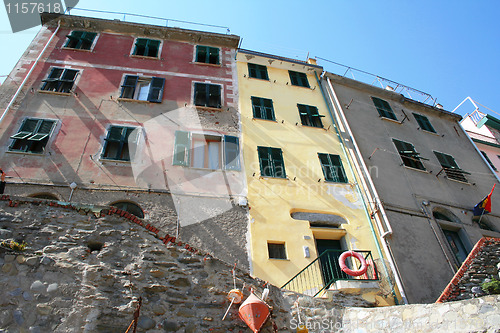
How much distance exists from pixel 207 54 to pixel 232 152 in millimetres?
6584

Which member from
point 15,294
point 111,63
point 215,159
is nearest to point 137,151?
point 215,159

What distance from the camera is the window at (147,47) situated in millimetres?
16188

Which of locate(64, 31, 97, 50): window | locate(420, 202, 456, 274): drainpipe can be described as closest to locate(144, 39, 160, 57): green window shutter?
locate(64, 31, 97, 50): window

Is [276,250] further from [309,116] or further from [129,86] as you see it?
[129,86]

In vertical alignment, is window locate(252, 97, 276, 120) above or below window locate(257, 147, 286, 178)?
above

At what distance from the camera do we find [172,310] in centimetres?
621

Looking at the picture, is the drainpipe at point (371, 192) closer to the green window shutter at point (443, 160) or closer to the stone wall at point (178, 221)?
the stone wall at point (178, 221)

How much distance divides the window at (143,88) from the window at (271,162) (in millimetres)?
4831

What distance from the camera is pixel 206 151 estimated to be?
42.4 ft

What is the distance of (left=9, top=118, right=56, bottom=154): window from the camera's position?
11.3m

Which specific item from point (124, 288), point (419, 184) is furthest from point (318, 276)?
point (419, 184)

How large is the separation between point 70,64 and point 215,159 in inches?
310

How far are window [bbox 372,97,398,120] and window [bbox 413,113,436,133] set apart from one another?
1.60 meters
